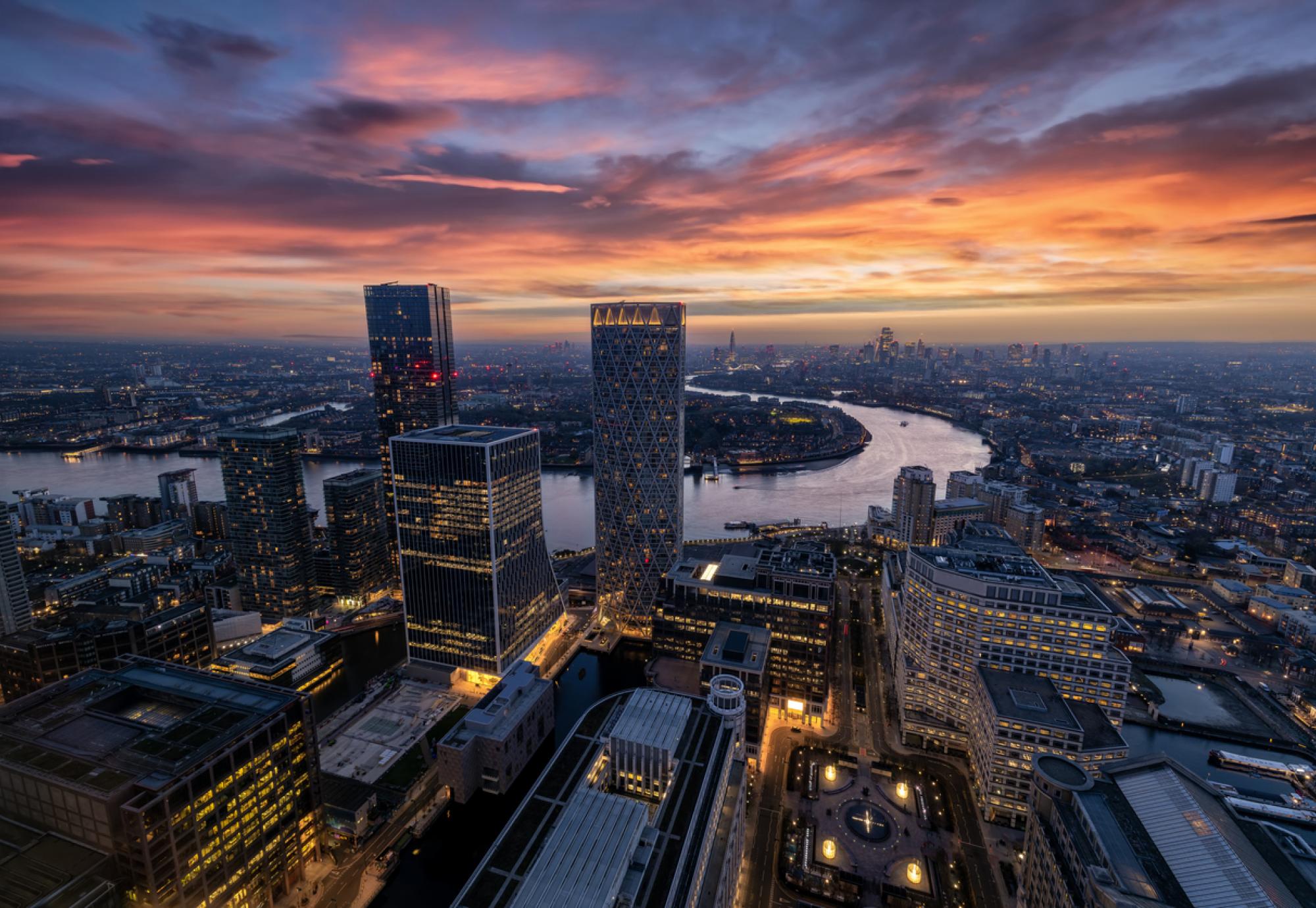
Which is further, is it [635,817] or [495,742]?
[495,742]

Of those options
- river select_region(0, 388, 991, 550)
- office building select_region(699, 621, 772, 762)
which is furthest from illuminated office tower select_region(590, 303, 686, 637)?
river select_region(0, 388, 991, 550)

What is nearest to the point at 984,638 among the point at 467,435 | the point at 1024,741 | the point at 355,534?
the point at 1024,741

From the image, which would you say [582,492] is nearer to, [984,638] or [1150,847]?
[984,638]

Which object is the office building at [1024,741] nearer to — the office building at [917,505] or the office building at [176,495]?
the office building at [917,505]

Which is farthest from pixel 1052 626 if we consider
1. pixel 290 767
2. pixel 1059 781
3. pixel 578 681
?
pixel 290 767

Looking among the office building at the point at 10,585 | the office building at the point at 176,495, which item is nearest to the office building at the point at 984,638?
the office building at the point at 10,585

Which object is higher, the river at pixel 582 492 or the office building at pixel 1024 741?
the office building at pixel 1024 741

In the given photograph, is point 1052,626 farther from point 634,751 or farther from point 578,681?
point 578,681
